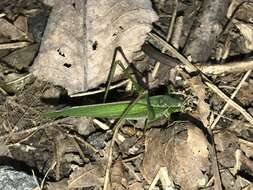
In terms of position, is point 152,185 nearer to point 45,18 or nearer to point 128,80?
point 128,80

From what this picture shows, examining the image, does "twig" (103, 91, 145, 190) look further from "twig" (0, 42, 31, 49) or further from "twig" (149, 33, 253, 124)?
"twig" (0, 42, 31, 49)

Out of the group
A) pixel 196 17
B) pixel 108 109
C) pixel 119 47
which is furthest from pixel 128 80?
pixel 196 17

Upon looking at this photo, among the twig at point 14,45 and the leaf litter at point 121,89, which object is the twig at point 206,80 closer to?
the leaf litter at point 121,89

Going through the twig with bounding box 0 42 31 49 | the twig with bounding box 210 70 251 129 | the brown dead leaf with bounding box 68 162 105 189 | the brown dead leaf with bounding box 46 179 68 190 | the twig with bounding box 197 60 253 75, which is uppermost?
the twig with bounding box 0 42 31 49

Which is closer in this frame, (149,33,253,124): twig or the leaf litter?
the leaf litter

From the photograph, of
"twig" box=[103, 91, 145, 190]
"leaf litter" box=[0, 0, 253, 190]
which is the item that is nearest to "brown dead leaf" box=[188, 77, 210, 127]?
"leaf litter" box=[0, 0, 253, 190]

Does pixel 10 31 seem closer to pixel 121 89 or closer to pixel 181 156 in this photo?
pixel 121 89

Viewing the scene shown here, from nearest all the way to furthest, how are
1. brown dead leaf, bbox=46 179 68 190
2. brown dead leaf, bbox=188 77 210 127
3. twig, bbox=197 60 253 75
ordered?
brown dead leaf, bbox=46 179 68 190 → brown dead leaf, bbox=188 77 210 127 → twig, bbox=197 60 253 75
